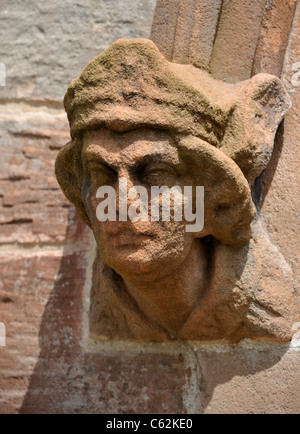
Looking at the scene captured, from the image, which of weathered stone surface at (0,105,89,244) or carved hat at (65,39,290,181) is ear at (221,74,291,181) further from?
weathered stone surface at (0,105,89,244)

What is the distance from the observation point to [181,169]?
1.16 m

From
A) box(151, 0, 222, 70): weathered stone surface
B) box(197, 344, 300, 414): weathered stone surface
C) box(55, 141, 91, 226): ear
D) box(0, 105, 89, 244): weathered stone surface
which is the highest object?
box(151, 0, 222, 70): weathered stone surface

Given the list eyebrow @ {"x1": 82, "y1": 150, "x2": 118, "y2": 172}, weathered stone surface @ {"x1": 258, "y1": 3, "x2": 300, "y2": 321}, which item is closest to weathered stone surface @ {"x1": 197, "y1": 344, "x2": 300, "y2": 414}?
weathered stone surface @ {"x1": 258, "y1": 3, "x2": 300, "y2": 321}

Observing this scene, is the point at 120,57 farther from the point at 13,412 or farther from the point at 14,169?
the point at 13,412

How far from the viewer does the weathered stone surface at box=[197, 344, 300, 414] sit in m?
1.27

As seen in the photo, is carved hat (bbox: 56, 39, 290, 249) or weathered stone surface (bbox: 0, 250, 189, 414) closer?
carved hat (bbox: 56, 39, 290, 249)

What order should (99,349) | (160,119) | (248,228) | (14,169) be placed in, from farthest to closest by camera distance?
1. (14,169)
2. (99,349)
3. (248,228)
4. (160,119)

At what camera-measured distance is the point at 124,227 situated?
1.15 m

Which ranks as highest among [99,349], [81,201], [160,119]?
[160,119]

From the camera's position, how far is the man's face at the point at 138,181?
1132mm

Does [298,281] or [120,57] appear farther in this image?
[298,281]

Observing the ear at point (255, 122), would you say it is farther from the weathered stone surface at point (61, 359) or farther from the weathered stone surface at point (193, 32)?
the weathered stone surface at point (61, 359)

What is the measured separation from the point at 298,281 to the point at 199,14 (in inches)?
24.1
